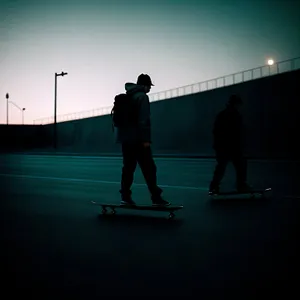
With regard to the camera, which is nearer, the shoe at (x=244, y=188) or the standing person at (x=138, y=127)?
the standing person at (x=138, y=127)

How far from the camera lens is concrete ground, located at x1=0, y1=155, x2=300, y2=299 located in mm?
3252

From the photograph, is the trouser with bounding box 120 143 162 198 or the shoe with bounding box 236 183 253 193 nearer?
the trouser with bounding box 120 143 162 198

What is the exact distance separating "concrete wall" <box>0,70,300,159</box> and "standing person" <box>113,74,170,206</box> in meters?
23.0

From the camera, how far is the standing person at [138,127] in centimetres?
653

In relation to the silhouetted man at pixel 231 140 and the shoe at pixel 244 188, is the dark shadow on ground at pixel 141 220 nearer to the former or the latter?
the shoe at pixel 244 188

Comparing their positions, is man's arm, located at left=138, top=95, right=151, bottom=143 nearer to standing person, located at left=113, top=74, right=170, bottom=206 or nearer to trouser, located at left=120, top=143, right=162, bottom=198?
standing person, located at left=113, top=74, right=170, bottom=206

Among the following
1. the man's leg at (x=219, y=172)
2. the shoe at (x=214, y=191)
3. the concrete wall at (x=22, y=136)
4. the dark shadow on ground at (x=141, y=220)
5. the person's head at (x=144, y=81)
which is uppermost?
the concrete wall at (x=22, y=136)

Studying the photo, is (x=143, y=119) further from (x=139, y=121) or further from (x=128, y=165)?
(x=128, y=165)

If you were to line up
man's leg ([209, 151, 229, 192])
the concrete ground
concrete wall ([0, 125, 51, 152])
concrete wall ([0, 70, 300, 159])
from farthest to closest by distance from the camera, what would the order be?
concrete wall ([0, 125, 51, 152]), concrete wall ([0, 70, 300, 159]), man's leg ([209, 151, 229, 192]), the concrete ground

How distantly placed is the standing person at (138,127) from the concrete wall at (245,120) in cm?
2297

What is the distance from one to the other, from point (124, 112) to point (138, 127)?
1.04 ft

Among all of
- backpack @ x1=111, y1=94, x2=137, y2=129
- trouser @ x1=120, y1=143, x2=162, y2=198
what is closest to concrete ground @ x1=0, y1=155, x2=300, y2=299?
trouser @ x1=120, y1=143, x2=162, y2=198

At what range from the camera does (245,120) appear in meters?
35.7

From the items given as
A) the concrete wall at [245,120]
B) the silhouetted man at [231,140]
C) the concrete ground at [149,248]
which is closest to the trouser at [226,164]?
the silhouetted man at [231,140]
